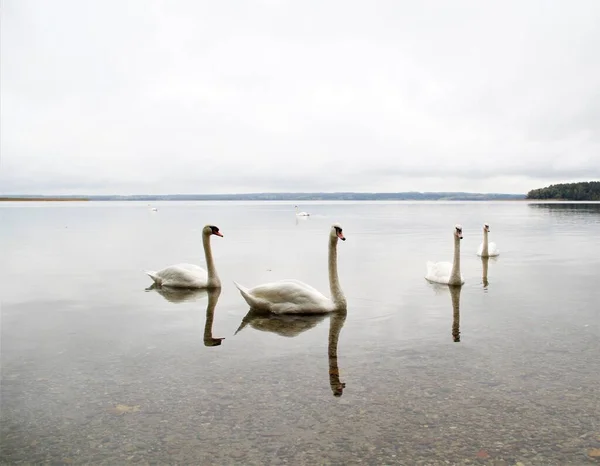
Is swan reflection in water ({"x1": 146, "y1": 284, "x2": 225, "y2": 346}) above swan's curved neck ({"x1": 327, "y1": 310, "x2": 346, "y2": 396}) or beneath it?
beneath

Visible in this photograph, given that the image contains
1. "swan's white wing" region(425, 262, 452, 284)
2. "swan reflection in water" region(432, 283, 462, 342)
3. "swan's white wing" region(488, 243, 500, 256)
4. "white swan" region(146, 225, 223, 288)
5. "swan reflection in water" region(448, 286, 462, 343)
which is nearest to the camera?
"swan reflection in water" region(448, 286, 462, 343)

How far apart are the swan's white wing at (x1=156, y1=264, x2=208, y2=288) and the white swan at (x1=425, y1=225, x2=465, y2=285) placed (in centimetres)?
643

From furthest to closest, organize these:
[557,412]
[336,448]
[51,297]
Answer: [51,297], [557,412], [336,448]

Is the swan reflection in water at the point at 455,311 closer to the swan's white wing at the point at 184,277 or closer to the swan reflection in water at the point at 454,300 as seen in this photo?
the swan reflection in water at the point at 454,300

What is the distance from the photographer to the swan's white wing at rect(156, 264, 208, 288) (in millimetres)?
14828

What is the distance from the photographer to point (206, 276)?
49.5 ft

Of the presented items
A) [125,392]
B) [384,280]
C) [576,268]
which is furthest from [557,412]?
[576,268]

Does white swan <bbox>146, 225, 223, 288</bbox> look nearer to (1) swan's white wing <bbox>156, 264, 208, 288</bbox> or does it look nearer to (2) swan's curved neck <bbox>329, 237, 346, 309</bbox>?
(1) swan's white wing <bbox>156, 264, 208, 288</bbox>

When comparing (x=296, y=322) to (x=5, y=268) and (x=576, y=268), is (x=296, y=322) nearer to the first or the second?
(x=576, y=268)

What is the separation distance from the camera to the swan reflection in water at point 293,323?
383 inches

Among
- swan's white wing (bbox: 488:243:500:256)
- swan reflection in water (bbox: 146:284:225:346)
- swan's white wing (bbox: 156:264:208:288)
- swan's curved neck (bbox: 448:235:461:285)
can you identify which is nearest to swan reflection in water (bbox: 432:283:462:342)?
swan's curved neck (bbox: 448:235:461:285)

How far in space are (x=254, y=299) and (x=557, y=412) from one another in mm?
6512

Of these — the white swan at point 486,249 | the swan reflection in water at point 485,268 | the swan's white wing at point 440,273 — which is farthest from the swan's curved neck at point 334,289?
the white swan at point 486,249

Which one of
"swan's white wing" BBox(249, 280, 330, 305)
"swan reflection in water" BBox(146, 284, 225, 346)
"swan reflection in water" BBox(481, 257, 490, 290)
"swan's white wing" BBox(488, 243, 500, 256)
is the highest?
"swan's white wing" BBox(249, 280, 330, 305)
